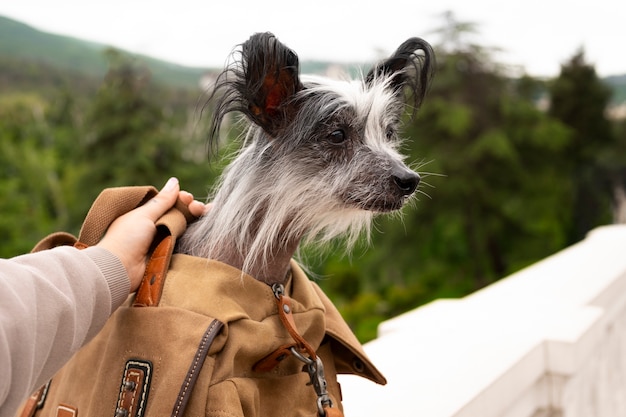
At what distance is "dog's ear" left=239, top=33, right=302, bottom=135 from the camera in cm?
110

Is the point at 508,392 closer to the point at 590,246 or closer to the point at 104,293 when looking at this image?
the point at 104,293

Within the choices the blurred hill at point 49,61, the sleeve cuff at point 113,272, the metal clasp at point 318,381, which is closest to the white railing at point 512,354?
the metal clasp at point 318,381

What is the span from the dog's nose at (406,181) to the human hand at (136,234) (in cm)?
47

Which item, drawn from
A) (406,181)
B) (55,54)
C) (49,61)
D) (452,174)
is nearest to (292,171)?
(406,181)

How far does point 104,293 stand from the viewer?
38.3 inches

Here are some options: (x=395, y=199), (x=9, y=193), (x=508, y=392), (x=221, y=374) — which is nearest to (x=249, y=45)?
(x=395, y=199)

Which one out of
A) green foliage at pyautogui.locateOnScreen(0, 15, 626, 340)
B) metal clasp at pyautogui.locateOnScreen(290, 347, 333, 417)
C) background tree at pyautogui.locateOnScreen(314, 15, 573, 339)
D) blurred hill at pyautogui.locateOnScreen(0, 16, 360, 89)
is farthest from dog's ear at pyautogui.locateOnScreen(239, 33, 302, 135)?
blurred hill at pyautogui.locateOnScreen(0, 16, 360, 89)

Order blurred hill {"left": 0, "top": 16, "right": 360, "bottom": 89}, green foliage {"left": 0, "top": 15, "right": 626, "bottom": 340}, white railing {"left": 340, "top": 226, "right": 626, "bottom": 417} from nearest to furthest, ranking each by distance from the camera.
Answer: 1. white railing {"left": 340, "top": 226, "right": 626, "bottom": 417}
2. green foliage {"left": 0, "top": 15, "right": 626, "bottom": 340}
3. blurred hill {"left": 0, "top": 16, "right": 360, "bottom": 89}

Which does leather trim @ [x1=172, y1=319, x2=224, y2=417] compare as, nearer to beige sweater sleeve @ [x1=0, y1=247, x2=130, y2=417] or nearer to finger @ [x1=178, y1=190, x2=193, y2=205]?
beige sweater sleeve @ [x1=0, y1=247, x2=130, y2=417]

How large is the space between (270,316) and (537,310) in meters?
1.28

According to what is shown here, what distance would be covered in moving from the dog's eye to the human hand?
1.17ft

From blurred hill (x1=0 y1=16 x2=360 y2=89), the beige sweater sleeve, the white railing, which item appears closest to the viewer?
the beige sweater sleeve

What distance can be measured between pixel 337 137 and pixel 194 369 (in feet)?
1.75

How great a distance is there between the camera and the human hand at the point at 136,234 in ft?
3.76
